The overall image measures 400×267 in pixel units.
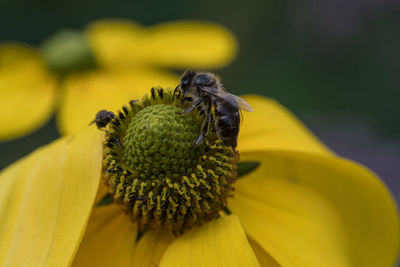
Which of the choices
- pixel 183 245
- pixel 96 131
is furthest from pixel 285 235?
pixel 96 131

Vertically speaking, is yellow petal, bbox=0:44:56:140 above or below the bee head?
below

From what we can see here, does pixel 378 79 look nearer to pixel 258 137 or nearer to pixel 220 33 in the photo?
pixel 220 33

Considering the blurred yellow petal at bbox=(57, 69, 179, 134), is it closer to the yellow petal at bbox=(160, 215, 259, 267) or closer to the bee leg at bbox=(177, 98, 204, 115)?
the bee leg at bbox=(177, 98, 204, 115)

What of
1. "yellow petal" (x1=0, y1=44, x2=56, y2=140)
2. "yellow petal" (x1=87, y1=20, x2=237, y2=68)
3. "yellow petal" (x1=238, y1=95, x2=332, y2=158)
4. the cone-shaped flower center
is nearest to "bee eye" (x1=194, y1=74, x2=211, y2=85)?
the cone-shaped flower center

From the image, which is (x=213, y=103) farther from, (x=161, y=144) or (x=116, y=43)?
(x=116, y=43)

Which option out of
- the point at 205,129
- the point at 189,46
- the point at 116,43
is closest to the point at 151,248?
the point at 205,129

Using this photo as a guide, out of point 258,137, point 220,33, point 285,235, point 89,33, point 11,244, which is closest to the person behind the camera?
point 11,244

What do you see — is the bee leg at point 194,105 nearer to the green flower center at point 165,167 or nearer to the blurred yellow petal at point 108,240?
the green flower center at point 165,167
